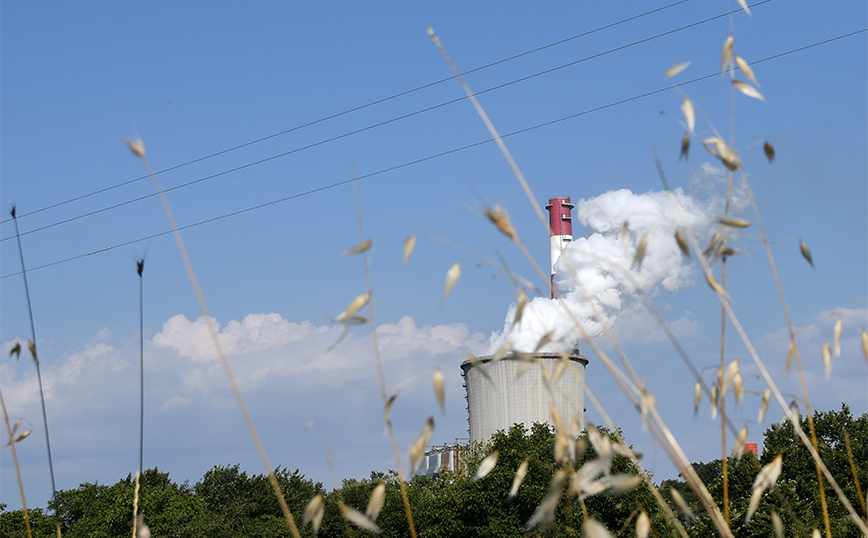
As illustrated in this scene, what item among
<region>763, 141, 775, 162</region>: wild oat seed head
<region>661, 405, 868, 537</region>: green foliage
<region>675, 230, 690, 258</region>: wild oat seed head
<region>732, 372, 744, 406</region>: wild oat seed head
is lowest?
<region>661, 405, 868, 537</region>: green foliage

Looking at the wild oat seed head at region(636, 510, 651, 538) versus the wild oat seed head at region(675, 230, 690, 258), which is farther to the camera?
the wild oat seed head at region(675, 230, 690, 258)

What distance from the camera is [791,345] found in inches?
76.5

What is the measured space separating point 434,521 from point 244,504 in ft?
82.3

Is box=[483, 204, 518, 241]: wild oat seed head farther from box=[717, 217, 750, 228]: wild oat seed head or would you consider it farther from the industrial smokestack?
the industrial smokestack

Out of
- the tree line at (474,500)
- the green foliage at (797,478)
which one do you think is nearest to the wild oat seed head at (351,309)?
the tree line at (474,500)

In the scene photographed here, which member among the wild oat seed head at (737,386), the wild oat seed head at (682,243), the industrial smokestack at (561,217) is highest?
the industrial smokestack at (561,217)

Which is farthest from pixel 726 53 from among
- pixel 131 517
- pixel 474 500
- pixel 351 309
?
pixel 131 517

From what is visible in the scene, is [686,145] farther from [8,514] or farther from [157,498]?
[8,514]

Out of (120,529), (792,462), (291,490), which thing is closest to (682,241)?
(792,462)

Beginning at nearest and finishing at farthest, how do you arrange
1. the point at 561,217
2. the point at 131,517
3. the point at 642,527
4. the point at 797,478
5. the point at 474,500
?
1. the point at 642,527
2. the point at 797,478
3. the point at 474,500
4. the point at 131,517
5. the point at 561,217

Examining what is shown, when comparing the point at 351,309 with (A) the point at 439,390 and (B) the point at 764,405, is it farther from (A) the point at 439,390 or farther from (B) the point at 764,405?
(B) the point at 764,405

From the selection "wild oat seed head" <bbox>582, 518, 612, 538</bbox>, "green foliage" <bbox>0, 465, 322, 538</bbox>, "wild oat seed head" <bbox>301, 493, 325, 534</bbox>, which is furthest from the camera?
"green foliage" <bbox>0, 465, 322, 538</bbox>

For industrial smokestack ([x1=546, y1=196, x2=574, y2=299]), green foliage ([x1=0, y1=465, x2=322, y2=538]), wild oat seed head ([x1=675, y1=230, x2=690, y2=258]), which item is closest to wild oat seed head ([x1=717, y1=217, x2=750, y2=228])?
wild oat seed head ([x1=675, y1=230, x2=690, y2=258])

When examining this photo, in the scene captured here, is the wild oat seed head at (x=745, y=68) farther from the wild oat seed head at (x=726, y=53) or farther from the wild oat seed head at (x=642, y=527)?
the wild oat seed head at (x=642, y=527)
